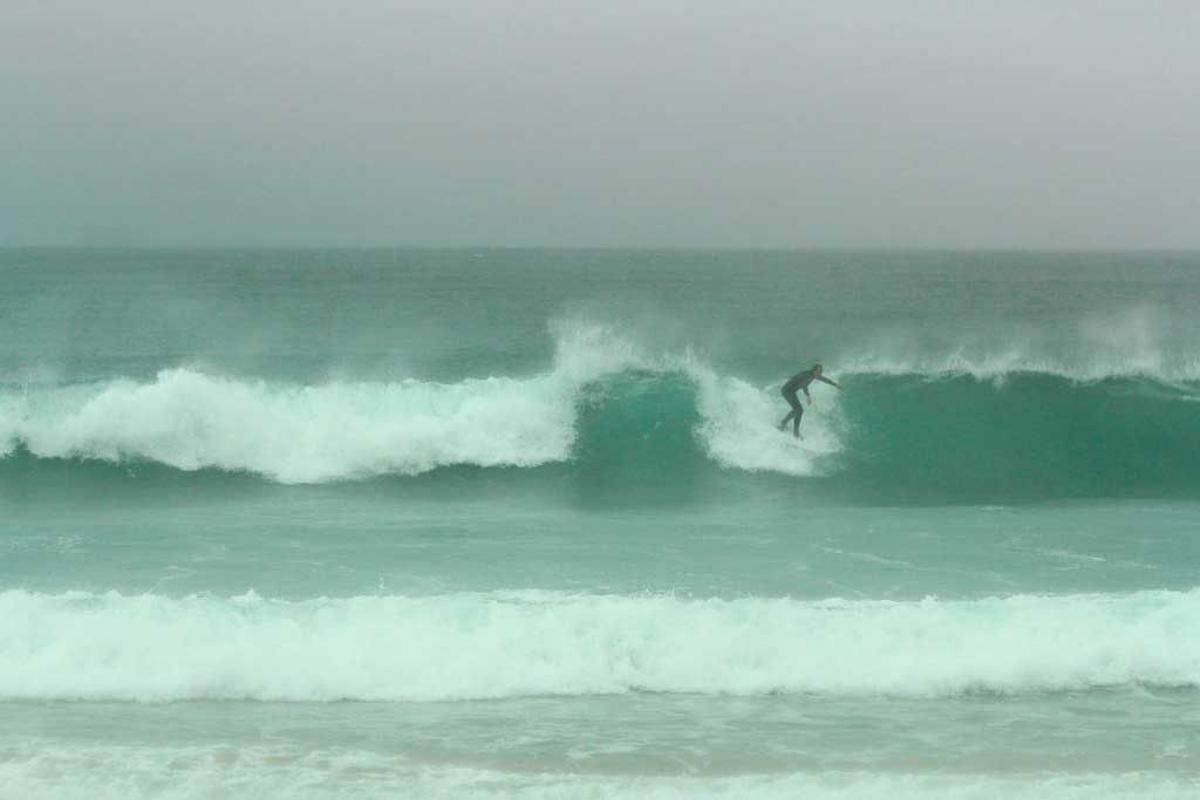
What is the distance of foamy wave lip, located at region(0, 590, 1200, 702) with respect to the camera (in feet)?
27.6

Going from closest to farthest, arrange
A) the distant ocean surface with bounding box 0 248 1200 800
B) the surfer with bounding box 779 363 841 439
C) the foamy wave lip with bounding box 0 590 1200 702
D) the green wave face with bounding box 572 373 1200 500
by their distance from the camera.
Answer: the distant ocean surface with bounding box 0 248 1200 800 → the foamy wave lip with bounding box 0 590 1200 702 → the green wave face with bounding box 572 373 1200 500 → the surfer with bounding box 779 363 841 439

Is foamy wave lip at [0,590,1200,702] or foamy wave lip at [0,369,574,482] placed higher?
foamy wave lip at [0,369,574,482]

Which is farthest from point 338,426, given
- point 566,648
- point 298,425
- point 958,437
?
point 958,437

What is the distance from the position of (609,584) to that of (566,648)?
1.65 meters

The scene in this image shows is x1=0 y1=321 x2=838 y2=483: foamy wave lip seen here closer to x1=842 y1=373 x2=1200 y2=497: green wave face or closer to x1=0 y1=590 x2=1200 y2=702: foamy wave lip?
x1=842 y1=373 x2=1200 y2=497: green wave face

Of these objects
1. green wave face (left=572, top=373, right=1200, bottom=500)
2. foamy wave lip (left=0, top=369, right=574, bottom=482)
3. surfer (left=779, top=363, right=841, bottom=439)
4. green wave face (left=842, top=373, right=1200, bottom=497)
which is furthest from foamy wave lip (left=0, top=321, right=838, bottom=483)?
green wave face (left=842, top=373, right=1200, bottom=497)

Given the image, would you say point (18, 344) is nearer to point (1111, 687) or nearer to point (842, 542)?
point (842, 542)

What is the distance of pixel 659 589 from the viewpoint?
10336mm

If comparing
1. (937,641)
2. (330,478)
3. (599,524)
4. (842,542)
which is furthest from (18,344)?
(937,641)

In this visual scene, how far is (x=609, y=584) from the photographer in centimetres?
1036

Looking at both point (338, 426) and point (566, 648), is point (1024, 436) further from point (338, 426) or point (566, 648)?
point (566, 648)

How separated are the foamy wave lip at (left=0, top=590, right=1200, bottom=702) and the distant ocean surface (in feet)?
0.09

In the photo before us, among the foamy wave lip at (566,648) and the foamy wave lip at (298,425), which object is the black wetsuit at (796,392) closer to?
the foamy wave lip at (298,425)

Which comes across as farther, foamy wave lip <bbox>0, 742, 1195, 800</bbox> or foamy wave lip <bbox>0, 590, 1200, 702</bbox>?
foamy wave lip <bbox>0, 590, 1200, 702</bbox>
